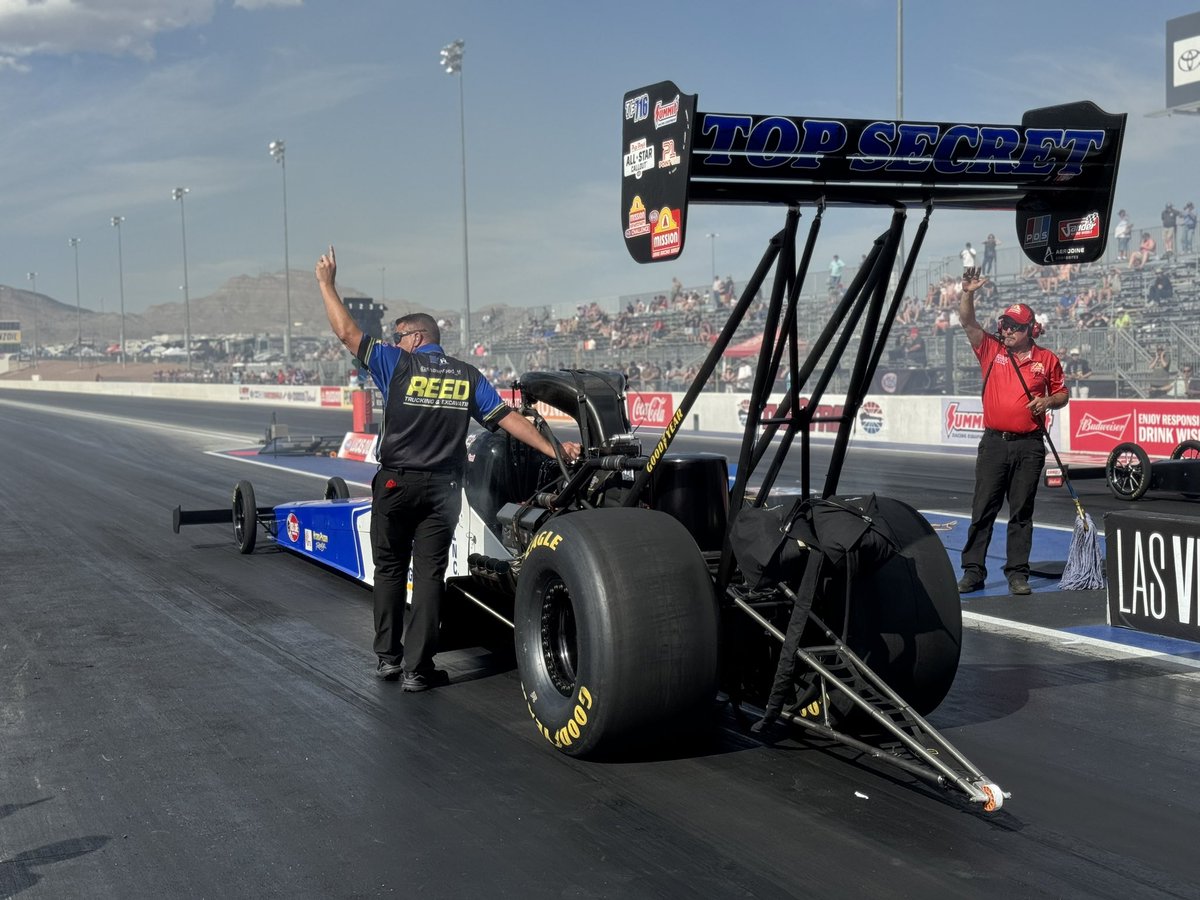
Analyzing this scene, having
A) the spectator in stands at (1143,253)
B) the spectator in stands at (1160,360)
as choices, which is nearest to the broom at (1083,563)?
the spectator in stands at (1160,360)

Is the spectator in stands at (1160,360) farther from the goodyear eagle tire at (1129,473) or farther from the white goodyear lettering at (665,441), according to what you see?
the white goodyear lettering at (665,441)

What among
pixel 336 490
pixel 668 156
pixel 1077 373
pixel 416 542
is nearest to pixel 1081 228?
pixel 668 156

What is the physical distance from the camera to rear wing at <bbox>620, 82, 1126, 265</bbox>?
13.3ft

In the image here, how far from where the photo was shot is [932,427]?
920 inches

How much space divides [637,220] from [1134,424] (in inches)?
655

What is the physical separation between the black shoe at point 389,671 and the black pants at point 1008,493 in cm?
409

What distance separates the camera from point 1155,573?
6695 millimetres

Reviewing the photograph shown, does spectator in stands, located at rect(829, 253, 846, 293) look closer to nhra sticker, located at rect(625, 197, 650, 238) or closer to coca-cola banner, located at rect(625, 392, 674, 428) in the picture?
coca-cola banner, located at rect(625, 392, 674, 428)

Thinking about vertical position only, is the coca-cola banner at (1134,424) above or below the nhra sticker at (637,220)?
below

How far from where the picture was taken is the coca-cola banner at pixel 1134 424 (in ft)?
58.1

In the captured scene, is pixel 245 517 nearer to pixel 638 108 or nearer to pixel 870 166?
pixel 638 108

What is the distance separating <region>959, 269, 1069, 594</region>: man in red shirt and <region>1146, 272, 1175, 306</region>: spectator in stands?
2172 centimetres

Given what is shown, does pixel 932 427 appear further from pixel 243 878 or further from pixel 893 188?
pixel 243 878

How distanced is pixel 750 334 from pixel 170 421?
18.5 meters
